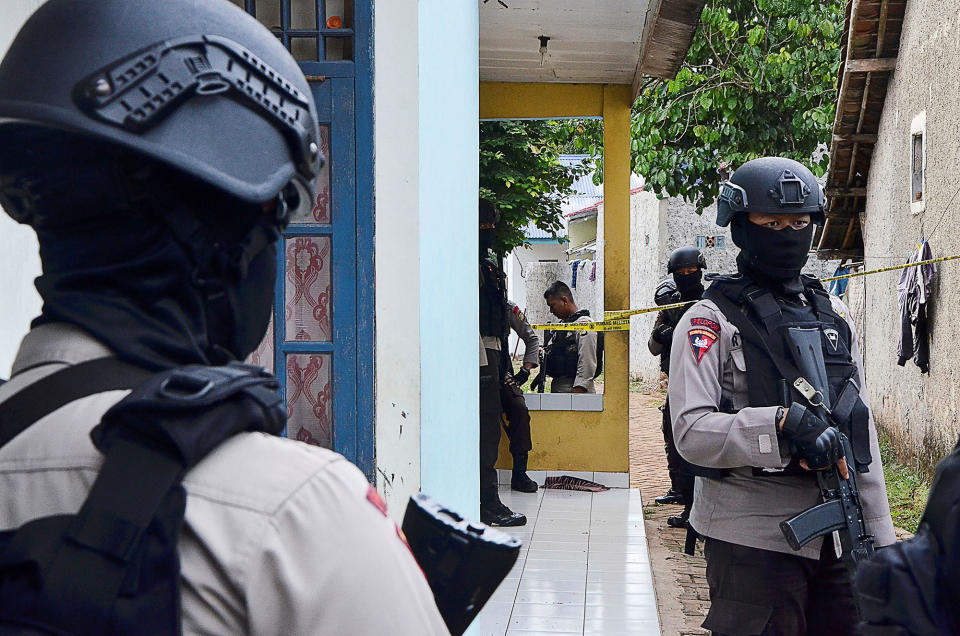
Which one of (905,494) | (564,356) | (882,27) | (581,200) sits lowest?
(905,494)

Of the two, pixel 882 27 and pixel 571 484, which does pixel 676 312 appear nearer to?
pixel 571 484

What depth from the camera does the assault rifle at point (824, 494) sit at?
249 centimetres

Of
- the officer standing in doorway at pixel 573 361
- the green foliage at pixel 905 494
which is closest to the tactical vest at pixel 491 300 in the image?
the officer standing in doorway at pixel 573 361

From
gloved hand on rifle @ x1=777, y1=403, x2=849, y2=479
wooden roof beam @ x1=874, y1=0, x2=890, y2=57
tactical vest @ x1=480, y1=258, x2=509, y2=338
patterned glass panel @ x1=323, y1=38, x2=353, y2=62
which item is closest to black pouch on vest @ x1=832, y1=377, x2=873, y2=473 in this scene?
gloved hand on rifle @ x1=777, y1=403, x2=849, y2=479

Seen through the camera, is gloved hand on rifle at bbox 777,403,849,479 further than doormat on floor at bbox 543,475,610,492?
No

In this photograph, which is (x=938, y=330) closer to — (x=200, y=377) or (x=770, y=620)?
(x=770, y=620)

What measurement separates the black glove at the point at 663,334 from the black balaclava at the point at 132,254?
5.93 m

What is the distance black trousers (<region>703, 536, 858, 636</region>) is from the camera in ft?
8.27

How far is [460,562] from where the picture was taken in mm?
1062

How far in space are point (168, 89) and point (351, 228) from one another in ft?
6.88

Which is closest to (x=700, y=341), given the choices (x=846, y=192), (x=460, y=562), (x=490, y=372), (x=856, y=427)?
(x=856, y=427)

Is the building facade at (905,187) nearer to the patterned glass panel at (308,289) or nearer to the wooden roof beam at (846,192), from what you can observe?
the wooden roof beam at (846,192)

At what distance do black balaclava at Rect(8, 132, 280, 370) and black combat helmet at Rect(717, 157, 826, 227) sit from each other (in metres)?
2.22

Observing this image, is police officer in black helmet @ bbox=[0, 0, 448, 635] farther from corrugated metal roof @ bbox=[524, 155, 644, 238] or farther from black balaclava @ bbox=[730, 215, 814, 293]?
corrugated metal roof @ bbox=[524, 155, 644, 238]
